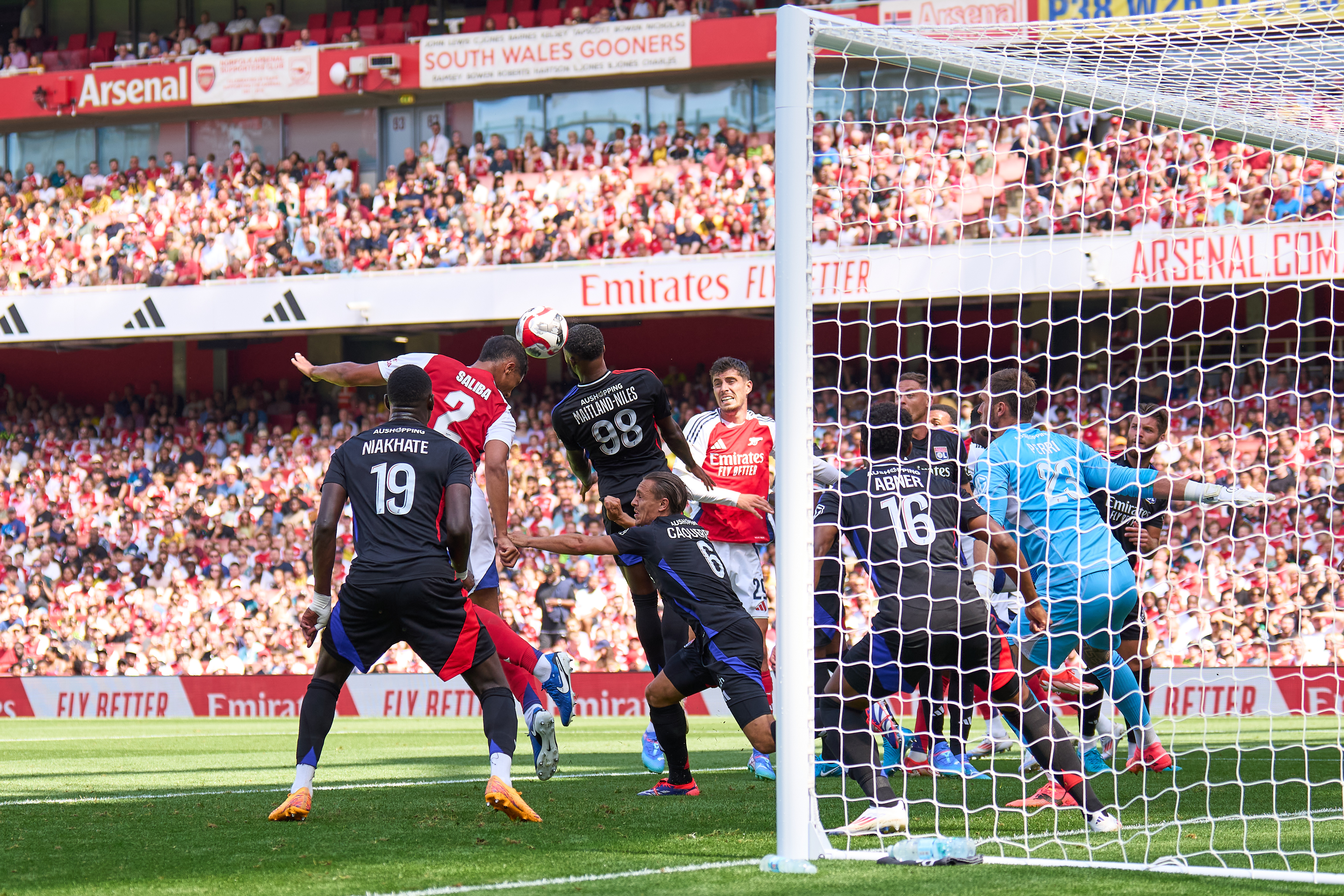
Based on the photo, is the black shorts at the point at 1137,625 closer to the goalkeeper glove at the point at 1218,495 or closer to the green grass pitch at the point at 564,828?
the goalkeeper glove at the point at 1218,495

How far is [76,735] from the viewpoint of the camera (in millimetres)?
14242

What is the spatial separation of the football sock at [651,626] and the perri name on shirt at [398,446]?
2490 millimetres

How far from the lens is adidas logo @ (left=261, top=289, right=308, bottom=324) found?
78.4 ft

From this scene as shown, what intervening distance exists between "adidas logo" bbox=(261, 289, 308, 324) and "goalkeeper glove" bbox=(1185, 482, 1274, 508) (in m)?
17.9

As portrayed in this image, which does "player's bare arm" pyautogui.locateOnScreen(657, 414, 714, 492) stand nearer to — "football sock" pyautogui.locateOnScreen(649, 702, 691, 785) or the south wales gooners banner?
"football sock" pyautogui.locateOnScreen(649, 702, 691, 785)

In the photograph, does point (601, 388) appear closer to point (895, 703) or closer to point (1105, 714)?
point (1105, 714)

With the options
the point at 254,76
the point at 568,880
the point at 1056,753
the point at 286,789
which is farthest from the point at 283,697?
the point at 568,880

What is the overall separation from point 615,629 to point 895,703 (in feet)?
19.6

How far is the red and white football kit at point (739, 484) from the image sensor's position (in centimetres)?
908

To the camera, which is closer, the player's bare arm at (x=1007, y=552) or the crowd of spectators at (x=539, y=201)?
the player's bare arm at (x=1007, y=552)

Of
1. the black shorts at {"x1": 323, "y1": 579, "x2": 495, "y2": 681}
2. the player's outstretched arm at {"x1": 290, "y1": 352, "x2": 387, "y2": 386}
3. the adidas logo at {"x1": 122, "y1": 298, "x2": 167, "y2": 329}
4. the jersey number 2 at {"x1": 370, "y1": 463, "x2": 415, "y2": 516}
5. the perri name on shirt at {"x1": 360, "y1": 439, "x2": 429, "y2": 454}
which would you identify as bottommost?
the black shorts at {"x1": 323, "y1": 579, "x2": 495, "y2": 681}

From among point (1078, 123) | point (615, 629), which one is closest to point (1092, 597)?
point (615, 629)

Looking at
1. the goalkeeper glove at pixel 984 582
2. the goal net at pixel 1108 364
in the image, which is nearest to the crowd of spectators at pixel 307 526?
the goal net at pixel 1108 364

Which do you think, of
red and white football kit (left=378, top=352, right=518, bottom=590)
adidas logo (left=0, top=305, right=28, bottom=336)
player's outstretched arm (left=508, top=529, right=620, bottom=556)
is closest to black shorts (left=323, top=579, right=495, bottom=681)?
player's outstretched arm (left=508, top=529, right=620, bottom=556)
